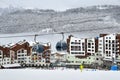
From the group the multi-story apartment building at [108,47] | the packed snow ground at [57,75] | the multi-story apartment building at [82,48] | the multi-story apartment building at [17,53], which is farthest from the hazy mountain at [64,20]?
the packed snow ground at [57,75]

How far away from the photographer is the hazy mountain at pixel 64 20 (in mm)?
5020

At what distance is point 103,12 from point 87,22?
0.39 m

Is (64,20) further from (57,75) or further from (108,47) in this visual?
(57,75)

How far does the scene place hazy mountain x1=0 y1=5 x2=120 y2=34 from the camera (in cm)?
502

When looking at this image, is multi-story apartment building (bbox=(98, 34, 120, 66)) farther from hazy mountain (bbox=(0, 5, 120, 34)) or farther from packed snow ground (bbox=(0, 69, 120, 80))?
packed snow ground (bbox=(0, 69, 120, 80))

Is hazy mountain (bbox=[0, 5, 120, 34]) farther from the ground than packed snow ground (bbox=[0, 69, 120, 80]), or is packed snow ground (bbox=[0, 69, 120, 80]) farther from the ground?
hazy mountain (bbox=[0, 5, 120, 34])

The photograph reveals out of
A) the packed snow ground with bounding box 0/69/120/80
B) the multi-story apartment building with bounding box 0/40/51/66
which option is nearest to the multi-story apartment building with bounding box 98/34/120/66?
the multi-story apartment building with bounding box 0/40/51/66

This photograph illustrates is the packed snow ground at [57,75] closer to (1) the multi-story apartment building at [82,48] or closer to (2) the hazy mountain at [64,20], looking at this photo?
(1) the multi-story apartment building at [82,48]

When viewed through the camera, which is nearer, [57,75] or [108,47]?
[57,75]

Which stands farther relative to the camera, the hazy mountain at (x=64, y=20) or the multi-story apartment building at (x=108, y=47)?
the hazy mountain at (x=64, y=20)

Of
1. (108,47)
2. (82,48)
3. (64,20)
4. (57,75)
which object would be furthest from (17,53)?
(57,75)

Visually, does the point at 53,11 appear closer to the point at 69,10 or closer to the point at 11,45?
the point at 69,10

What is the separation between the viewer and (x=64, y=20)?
5414 millimetres

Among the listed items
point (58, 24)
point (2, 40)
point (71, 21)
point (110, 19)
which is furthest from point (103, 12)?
point (2, 40)
